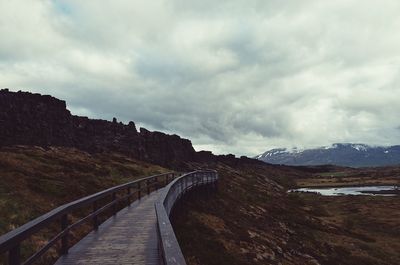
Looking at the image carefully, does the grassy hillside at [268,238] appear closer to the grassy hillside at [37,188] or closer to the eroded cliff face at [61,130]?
the grassy hillside at [37,188]

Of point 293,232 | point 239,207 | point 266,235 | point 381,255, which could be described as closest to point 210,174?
point 239,207

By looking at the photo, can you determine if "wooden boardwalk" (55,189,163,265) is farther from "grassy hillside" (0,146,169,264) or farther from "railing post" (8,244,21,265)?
"railing post" (8,244,21,265)

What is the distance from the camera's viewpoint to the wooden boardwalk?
10820mm

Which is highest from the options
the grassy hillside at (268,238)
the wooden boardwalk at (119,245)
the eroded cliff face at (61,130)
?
the eroded cliff face at (61,130)

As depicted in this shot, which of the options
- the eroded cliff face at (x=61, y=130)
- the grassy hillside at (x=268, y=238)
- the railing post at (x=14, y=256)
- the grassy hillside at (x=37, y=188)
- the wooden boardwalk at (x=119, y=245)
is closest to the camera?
the railing post at (x=14, y=256)

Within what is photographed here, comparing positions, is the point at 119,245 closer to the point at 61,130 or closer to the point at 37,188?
the point at 37,188

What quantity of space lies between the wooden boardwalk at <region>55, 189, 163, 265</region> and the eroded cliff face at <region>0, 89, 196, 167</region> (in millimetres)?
44991

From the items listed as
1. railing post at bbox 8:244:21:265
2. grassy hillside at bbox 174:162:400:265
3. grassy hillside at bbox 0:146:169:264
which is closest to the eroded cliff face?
grassy hillside at bbox 0:146:169:264

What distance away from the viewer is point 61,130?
83.2m

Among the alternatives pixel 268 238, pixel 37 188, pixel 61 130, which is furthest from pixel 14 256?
pixel 61 130

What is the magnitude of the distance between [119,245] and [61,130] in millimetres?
75169

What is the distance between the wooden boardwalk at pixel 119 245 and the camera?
35.5ft

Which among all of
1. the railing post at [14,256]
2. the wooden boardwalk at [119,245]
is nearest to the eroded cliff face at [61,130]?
the wooden boardwalk at [119,245]

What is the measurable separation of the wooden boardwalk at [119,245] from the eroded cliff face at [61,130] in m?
45.0
